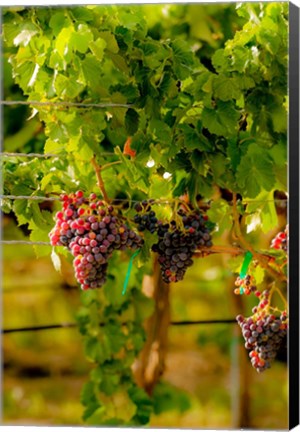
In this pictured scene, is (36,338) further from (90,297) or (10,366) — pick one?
(90,297)

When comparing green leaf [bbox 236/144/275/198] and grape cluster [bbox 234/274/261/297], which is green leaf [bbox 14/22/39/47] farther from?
grape cluster [bbox 234/274/261/297]

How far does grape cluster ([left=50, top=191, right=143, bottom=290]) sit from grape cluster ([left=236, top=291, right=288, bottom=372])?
35cm

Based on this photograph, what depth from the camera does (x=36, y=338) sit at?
644 centimetres

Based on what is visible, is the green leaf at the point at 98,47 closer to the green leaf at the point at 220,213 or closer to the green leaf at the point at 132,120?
the green leaf at the point at 132,120

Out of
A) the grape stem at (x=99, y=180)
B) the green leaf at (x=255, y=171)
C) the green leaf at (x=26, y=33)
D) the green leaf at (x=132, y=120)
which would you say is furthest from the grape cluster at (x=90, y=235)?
the green leaf at (x=26, y=33)

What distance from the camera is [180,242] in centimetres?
294

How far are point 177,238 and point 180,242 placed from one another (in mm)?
13

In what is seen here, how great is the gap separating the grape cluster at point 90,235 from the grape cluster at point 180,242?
6 centimetres

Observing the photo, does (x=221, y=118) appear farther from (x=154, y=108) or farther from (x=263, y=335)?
(x=263, y=335)

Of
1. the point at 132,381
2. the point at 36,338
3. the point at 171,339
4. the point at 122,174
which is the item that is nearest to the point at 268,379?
the point at 171,339

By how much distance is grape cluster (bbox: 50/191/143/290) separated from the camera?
2.87 meters

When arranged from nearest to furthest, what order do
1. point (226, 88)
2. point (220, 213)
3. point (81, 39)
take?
point (81, 39)
point (226, 88)
point (220, 213)

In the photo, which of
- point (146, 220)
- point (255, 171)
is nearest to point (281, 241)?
point (255, 171)

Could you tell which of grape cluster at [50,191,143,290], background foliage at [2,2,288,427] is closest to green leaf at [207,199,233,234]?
background foliage at [2,2,288,427]
